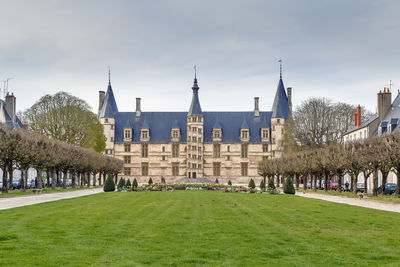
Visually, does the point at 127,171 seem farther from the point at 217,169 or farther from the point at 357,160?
the point at 357,160

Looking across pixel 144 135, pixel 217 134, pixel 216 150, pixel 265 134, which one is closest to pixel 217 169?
pixel 216 150

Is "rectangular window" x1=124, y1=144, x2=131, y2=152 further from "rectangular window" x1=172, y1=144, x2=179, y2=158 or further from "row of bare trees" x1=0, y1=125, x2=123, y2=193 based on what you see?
"row of bare trees" x1=0, y1=125, x2=123, y2=193

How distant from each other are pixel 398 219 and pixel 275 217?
4.49 meters

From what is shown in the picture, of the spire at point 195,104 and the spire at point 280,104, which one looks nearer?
the spire at point 280,104

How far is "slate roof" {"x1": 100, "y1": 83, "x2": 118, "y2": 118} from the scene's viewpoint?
83369 mm

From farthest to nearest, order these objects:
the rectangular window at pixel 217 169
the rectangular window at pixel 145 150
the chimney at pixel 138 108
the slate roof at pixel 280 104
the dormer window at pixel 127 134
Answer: the chimney at pixel 138 108 → the dormer window at pixel 127 134 → the rectangular window at pixel 145 150 → the rectangular window at pixel 217 169 → the slate roof at pixel 280 104

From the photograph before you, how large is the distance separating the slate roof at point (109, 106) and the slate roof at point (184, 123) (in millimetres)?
1915

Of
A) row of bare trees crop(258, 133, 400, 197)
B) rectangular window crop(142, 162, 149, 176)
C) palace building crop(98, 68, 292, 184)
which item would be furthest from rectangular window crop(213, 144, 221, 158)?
row of bare trees crop(258, 133, 400, 197)

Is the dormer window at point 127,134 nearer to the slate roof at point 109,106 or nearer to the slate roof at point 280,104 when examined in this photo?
the slate roof at point 109,106

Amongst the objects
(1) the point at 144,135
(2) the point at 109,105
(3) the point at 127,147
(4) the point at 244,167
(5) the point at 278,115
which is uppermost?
(2) the point at 109,105

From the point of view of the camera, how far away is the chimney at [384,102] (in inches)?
2051

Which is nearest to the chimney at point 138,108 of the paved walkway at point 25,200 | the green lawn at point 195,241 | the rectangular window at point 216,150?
the rectangular window at point 216,150

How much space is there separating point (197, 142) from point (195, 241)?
233 feet

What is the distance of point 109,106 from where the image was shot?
3319 inches
